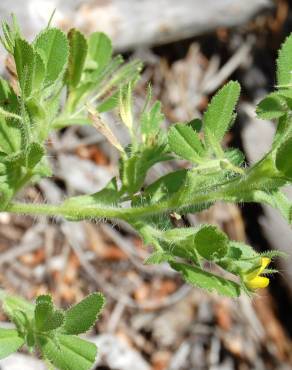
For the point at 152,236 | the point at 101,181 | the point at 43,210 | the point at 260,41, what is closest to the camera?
the point at 152,236

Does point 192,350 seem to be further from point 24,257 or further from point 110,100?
point 110,100

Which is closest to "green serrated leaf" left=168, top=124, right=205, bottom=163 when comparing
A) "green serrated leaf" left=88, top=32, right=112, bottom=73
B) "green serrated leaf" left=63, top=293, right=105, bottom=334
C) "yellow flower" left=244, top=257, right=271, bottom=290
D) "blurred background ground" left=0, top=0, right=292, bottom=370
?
"yellow flower" left=244, top=257, right=271, bottom=290

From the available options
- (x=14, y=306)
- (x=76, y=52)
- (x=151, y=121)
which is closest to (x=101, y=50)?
(x=76, y=52)

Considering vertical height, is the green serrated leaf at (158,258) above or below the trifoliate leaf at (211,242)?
below

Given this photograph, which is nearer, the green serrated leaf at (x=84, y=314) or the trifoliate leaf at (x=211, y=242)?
the trifoliate leaf at (x=211, y=242)

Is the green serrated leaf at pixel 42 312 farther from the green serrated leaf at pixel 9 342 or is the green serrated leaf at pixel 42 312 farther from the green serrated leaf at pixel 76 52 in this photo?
the green serrated leaf at pixel 76 52

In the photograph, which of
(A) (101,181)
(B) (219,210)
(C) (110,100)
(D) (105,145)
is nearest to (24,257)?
(A) (101,181)

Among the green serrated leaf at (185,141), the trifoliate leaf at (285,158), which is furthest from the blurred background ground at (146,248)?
the trifoliate leaf at (285,158)

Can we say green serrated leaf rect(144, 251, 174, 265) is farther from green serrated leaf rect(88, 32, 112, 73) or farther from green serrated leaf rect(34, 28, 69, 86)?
green serrated leaf rect(88, 32, 112, 73)
